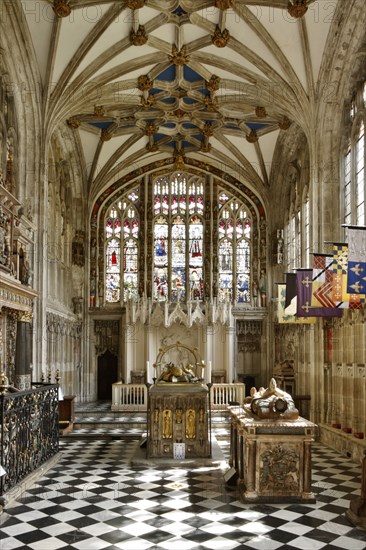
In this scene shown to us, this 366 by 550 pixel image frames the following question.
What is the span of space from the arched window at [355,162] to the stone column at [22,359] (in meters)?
8.47

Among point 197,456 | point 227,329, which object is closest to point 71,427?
point 197,456

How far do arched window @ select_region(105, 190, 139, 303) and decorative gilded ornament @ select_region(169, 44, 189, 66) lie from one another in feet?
27.9

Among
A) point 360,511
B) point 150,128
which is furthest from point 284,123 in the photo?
point 360,511

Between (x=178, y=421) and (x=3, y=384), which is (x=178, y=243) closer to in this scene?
(x=178, y=421)

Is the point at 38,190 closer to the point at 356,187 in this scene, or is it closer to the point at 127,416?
the point at 127,416

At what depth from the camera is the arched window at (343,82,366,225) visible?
14.4 meters

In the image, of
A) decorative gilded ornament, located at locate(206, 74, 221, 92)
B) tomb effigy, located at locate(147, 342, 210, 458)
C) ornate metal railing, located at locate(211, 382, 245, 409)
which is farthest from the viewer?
ornate metal railing, located at locate(211, 382, 245, 409)

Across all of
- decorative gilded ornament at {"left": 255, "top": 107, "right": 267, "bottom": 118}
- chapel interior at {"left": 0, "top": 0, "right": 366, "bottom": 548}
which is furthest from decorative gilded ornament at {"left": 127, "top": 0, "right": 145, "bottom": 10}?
decorative gilded ornament at {"left": 255, "top": 107, "right": 267, "bottom": 118}

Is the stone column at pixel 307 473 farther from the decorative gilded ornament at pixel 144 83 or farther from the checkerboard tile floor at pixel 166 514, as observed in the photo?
the decorative gilded ornament at pixel 144 83

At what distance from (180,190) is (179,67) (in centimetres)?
744

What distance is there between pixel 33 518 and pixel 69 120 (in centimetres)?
1472

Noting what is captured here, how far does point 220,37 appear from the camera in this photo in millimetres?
15781

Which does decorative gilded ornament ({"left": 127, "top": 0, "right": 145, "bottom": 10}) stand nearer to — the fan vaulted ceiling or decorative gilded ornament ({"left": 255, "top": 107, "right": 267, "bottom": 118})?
the fan vaulted ceiling

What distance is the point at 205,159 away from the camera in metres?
24.8
